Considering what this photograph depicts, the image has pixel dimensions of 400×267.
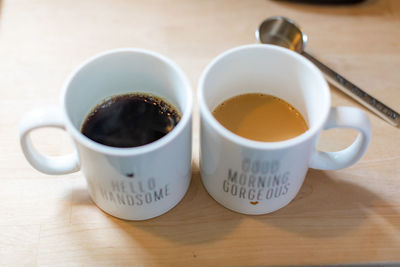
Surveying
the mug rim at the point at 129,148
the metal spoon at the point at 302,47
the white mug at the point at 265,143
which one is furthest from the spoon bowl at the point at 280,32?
the mug rim at the point at 129,148

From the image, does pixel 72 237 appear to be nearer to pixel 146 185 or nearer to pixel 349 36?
pixel 146 185

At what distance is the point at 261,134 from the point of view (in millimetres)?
517

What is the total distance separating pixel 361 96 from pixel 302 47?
0.11 metres

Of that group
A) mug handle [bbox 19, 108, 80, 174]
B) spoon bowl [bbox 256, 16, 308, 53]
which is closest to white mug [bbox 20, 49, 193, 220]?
mug handle [bbox 19, 108, 80, 174]

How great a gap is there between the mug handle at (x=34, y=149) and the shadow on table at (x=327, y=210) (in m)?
0.22

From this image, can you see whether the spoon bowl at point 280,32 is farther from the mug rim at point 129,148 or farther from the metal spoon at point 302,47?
the mug rim at point 129,148

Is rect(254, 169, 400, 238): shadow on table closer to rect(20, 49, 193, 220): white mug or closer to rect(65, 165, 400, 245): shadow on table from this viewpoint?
rect(65, 165, 400, 245): shadow on table

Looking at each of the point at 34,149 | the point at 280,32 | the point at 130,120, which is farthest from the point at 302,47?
the point at 34,149

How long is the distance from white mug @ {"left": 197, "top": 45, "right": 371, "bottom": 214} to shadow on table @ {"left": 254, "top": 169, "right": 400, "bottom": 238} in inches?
0.7

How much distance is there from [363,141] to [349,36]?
0.28 meters

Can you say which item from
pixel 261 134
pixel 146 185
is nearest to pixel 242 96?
pixel 261 134

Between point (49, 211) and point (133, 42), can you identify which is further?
point (133, 42)

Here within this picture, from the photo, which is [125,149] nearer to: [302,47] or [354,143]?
[354,143]

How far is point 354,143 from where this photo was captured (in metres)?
0.49
